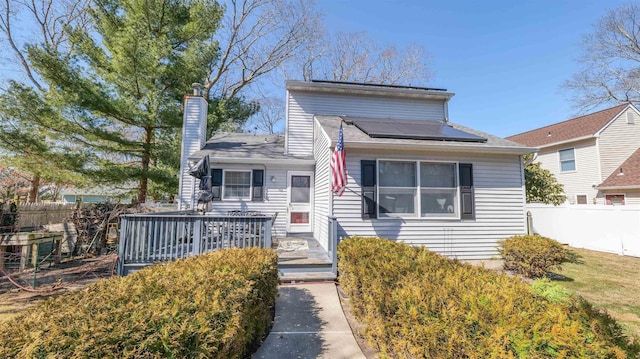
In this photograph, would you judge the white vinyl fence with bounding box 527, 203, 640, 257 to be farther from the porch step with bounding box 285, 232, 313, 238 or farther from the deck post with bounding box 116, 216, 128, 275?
the deck post with bounding box 116, 216, 128, 275

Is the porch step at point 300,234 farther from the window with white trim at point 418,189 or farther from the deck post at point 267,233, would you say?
the deck post at point 267,233

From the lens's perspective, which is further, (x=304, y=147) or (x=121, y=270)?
(x=304, y=147)

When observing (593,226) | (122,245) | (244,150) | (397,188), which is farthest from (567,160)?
(122,245)

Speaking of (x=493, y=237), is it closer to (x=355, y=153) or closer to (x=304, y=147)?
(x=355, y=153)

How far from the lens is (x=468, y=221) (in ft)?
22.5

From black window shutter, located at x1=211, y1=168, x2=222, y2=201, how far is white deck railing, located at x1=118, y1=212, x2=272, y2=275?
9.96ft

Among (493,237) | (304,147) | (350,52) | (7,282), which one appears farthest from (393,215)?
(350,52)

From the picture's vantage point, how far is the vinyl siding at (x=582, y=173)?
1355 cm

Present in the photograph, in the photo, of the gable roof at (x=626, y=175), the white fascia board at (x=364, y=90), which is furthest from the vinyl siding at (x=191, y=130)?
the gable roof at (x=626, y=175)

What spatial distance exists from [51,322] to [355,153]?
5.73 m

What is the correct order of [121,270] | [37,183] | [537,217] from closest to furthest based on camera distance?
[121,270] < [537,217] < [37,183]

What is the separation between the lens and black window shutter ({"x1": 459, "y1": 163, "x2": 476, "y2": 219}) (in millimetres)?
6852

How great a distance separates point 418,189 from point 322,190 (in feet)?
8.50

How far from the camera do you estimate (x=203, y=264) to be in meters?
3.01
